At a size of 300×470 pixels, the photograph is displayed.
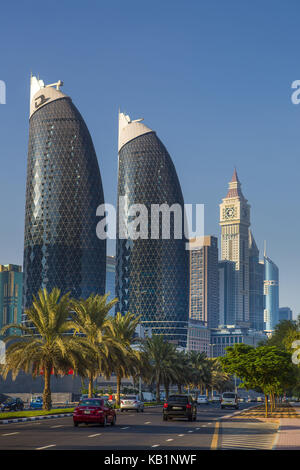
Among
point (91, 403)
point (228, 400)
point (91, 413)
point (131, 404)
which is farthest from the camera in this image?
point (228, 400)

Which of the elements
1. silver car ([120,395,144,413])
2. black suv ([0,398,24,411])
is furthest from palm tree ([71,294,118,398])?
black suv ([0,398,24,411])

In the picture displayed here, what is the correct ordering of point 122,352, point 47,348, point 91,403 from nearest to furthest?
point 91,403
point 47,348
point 122,352

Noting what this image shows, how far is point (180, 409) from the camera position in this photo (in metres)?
48.0

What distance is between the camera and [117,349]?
70.1m

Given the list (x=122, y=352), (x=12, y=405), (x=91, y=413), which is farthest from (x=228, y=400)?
(x=91, y=413)

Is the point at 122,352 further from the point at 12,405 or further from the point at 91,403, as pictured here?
the point at 91,403

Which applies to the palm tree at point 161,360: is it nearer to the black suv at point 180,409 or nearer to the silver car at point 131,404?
the silver car at point 131,404

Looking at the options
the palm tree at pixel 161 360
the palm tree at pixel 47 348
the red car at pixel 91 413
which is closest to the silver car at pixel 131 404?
the palm tree at pixel 47 348

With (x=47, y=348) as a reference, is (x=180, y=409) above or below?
below

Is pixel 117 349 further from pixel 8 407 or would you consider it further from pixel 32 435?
pixel 32 435

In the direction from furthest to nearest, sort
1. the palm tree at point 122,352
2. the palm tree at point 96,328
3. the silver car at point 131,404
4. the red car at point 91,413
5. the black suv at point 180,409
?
the palm tree at point 122,352 → the palm tree at point 96,328 → the silver car at point 131,404 → the black suv at point 180,409 → the red car at point 91,413

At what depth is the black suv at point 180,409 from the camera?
157 ft

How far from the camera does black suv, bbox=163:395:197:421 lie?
47.8 m
